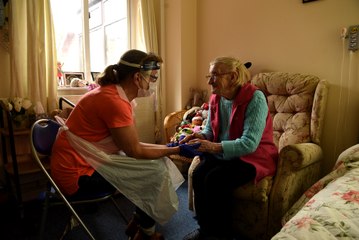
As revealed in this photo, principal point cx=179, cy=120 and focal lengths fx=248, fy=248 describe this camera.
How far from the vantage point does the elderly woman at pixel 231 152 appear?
54.6 inches

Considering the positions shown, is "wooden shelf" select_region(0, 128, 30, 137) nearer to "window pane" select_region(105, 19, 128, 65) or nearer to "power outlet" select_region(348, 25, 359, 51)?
"window pane" select_region(105, 19, 128, 65)

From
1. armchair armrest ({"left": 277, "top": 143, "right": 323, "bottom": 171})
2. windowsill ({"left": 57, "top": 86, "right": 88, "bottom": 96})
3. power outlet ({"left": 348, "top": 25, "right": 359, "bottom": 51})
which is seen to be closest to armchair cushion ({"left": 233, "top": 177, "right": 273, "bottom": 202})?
armchair armrest ({"left": 277, "top": 143, "right": 323, "bottom": 171})

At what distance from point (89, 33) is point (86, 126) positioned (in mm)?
1833

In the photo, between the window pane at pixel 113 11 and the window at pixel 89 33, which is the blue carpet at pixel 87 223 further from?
the window pane at pixel 113 11

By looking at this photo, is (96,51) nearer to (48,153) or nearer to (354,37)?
(48,153)

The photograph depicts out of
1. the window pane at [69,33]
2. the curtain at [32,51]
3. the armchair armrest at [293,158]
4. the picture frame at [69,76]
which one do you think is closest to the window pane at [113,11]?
the window pane at [69,33]

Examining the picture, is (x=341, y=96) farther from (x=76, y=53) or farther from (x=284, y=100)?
(x=76, y=53)

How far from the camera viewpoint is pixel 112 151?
52.2 inches

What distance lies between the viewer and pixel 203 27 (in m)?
2.96

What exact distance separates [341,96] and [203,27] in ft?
5.52

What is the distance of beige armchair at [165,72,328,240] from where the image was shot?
1.44m

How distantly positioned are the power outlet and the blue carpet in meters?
1.74

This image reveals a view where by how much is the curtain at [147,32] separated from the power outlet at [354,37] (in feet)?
5.99

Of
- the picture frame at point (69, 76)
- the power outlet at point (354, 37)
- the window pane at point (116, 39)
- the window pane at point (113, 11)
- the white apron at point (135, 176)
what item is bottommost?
the white apron at point (135, 176)
